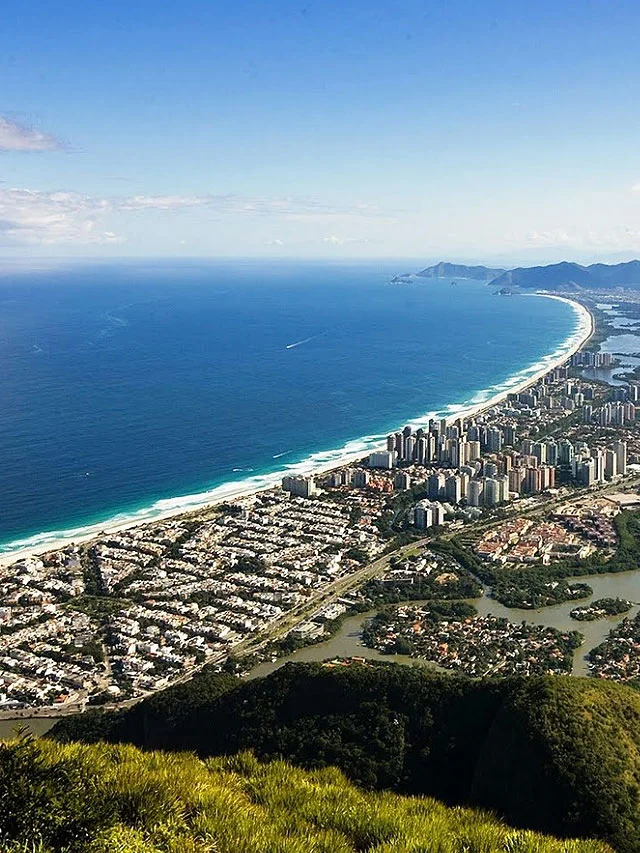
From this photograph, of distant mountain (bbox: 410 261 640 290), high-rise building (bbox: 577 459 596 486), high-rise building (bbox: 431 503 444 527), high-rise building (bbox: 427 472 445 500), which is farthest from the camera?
distant mountain (bbox: 410 261 640 290)

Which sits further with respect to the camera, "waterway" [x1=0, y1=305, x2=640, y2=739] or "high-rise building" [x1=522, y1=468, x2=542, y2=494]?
"high-rise building" [x1=522, y1=468, x2=542, y2=494]

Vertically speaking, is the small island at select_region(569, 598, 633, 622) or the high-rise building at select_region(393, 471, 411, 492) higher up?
the high-rise building at select_region(393, 471, 411, 492)

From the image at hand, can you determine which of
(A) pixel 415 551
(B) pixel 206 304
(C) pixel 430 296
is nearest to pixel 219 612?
(A) pixel 415 551

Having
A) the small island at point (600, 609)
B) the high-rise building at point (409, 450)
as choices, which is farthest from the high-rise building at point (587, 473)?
the small island at point (600, 609)

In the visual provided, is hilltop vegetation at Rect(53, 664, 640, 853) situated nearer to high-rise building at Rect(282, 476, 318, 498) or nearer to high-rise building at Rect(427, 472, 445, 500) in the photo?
high-rise building at Rect(282, 476, 318, 498)

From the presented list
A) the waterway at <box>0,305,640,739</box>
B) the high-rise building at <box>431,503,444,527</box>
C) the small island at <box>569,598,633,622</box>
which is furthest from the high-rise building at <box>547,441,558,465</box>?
the small island at <box>569,598,633,622</box>

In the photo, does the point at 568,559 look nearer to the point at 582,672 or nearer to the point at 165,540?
the point at 582,672

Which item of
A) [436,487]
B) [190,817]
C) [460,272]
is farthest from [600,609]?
[460,272]
